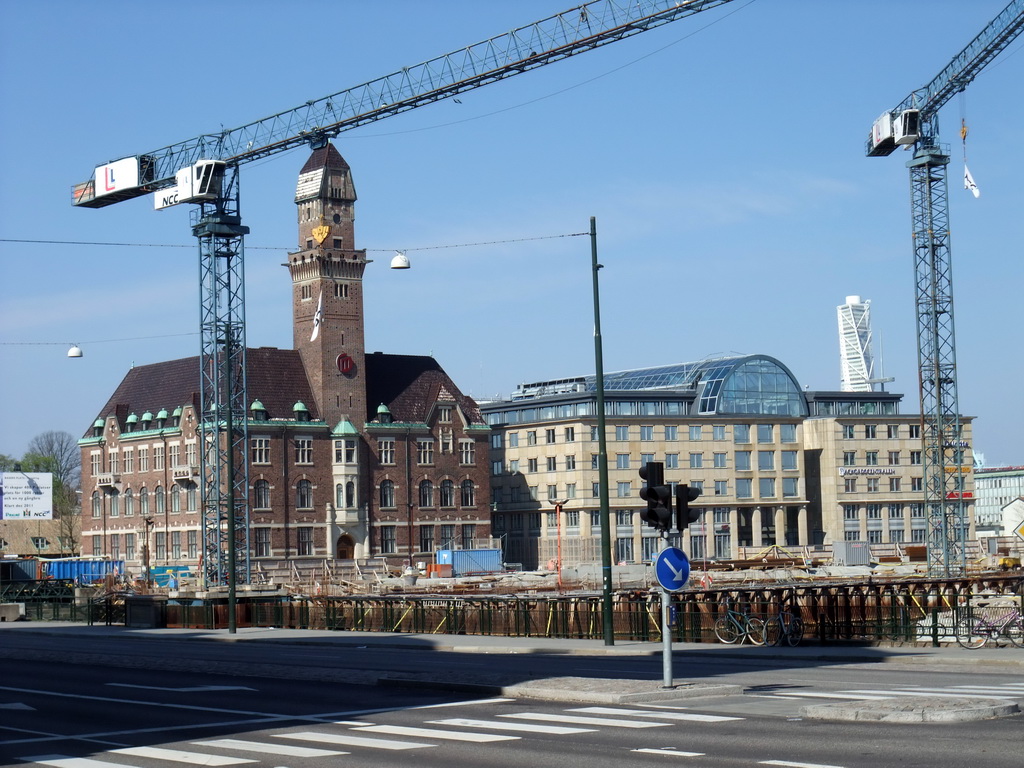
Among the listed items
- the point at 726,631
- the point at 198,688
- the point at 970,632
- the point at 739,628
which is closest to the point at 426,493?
the point at 726,631

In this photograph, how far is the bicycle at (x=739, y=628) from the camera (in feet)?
109

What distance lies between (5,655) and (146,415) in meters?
73.6

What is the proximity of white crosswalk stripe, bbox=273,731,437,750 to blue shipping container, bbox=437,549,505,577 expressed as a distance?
280 feet

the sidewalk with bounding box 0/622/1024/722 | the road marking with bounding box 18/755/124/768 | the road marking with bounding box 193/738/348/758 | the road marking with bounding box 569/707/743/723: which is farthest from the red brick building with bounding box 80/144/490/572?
the road marking with bounding box 18/755/124/768

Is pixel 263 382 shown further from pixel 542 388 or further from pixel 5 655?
pixel 5 655

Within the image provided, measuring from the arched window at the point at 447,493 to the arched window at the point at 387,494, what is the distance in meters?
4.13

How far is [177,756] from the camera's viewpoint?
1636 centimetres

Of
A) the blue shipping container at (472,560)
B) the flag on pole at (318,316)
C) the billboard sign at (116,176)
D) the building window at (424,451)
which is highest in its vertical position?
the billboard sign at (116,176)

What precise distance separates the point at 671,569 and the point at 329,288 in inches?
3457

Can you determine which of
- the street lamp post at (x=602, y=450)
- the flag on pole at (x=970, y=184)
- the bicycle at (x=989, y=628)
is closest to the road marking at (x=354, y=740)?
the street lamp post at (x=602, y=450)

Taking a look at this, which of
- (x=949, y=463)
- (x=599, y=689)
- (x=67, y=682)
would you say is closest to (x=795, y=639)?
(x=599, y=689)

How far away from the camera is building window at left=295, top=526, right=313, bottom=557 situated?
10331 cm

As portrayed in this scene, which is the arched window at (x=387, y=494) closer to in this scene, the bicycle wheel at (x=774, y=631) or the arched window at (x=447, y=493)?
the arched window at (x=447, y=493)

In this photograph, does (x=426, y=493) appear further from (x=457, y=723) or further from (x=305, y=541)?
(x=457, y=723)
